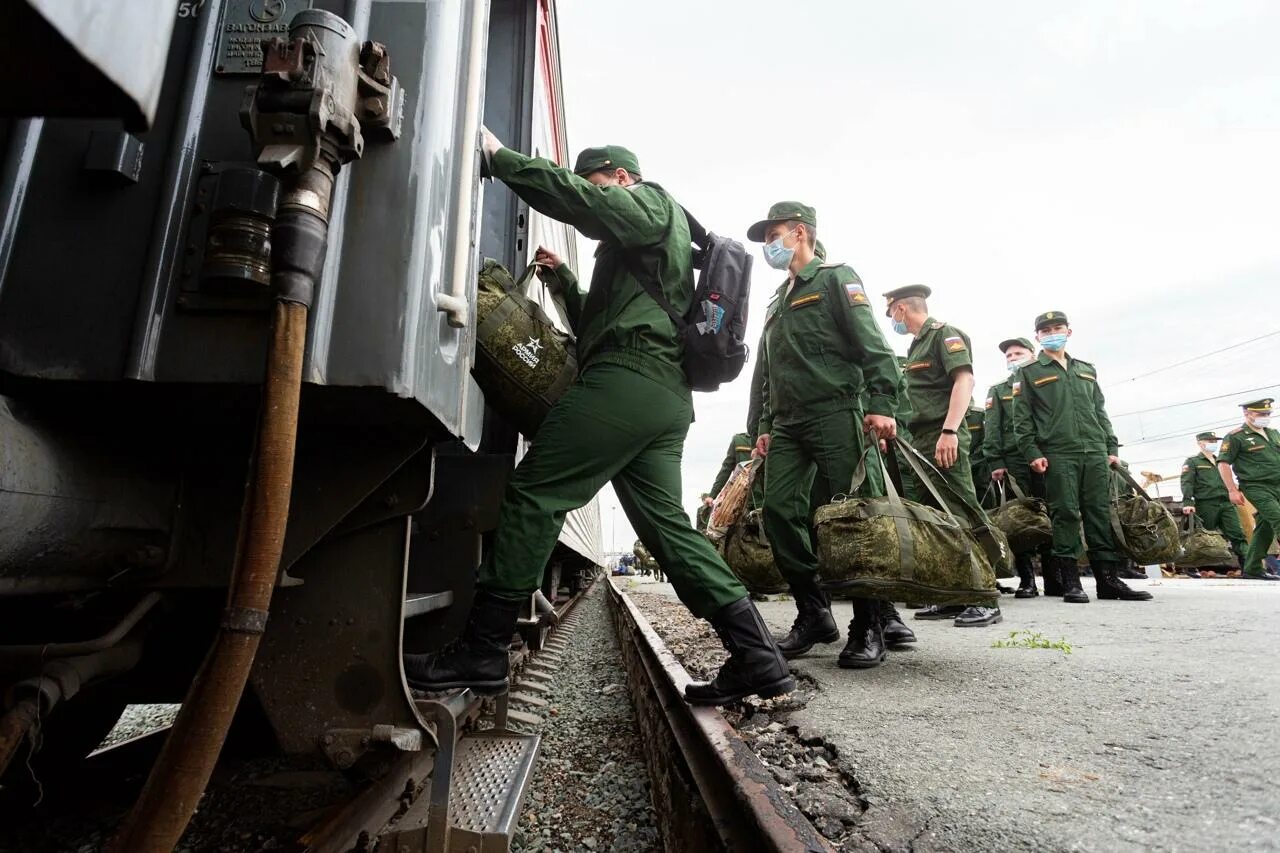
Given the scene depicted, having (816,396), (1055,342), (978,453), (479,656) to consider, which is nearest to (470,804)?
(479,656)

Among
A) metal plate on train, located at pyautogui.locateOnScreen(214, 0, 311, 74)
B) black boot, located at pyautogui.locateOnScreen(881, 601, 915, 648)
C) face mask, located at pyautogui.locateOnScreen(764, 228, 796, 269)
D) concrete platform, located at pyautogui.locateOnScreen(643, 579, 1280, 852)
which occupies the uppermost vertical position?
face mask, located at pyautogui.locateOnScreen(764, 228, 796, 269)

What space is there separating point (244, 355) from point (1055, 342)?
6506 mm

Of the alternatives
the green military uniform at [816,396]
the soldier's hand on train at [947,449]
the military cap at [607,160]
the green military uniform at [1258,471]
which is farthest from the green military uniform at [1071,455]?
the green military uniform at [1258,471]

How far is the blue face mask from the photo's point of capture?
5.98 m

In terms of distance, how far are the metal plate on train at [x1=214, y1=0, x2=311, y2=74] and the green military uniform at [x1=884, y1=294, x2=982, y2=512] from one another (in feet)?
14.1

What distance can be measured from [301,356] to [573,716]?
9.21 ft

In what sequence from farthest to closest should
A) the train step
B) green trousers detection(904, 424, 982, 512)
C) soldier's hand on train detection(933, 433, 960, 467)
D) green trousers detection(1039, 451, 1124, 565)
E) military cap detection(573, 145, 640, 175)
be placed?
1. green trousers detection(1039, 451, 1124, 565)
2. green trousers detection(904, 424, 982, 512)
3. soldier's hand on train detection(933, 433, 960, 467)
4. military cap detection(573, 145, 640, 175)
5. the train step

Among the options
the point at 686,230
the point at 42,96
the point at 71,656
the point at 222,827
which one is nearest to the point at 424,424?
the point at 71,656

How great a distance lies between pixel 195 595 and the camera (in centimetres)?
141

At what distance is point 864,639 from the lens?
3.05 meters

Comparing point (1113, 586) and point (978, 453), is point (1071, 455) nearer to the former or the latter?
point (1113, 586)

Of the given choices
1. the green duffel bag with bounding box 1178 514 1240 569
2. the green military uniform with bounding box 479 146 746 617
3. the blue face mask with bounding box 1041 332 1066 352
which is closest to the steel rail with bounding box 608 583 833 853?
the green military uniform with bounding box 479 146 746 617

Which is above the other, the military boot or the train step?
the military boot

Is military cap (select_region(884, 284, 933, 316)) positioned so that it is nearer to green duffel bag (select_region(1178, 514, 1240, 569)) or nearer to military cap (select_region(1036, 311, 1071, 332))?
military cap (select_region(1036, 311, 1071, 332))
